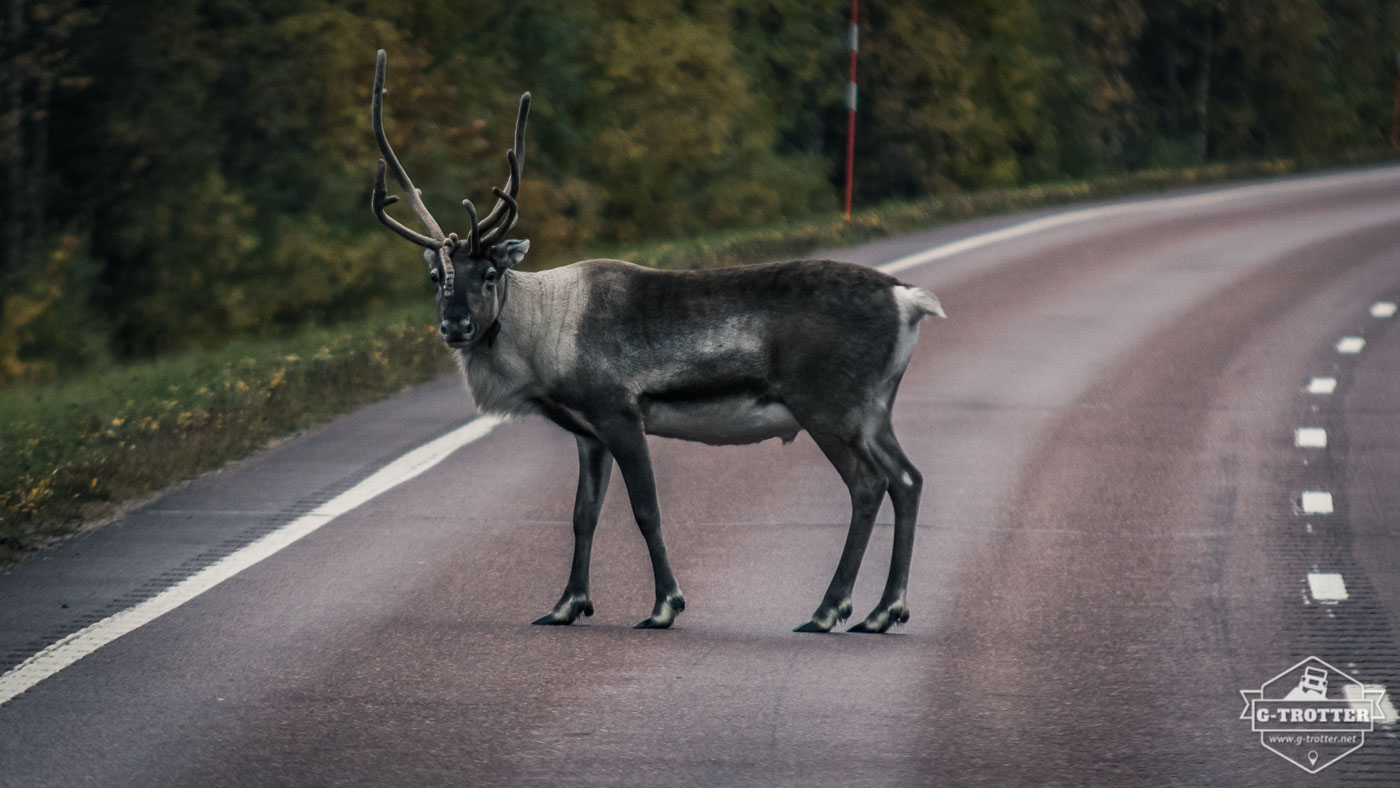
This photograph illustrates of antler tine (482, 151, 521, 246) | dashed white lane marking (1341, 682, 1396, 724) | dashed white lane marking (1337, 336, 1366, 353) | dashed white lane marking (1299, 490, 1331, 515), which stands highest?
antler tine (482, 151, 521, 246)

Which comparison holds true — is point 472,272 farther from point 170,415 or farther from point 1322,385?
point 1322,385

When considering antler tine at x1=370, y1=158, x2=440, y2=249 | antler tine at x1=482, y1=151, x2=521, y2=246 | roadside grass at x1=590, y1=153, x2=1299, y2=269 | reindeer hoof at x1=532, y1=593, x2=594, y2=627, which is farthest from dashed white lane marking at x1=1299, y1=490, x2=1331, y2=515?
roadside grass at x1=590, y1=153, x2=1299, y2=269

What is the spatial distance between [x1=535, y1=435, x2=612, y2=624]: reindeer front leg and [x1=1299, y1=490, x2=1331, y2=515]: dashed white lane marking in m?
4.30

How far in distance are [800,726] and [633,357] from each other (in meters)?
1.98

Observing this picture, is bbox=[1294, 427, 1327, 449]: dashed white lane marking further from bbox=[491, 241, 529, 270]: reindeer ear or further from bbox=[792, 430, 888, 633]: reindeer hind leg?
bbox=[491, 241, 529, 270]: reindeer ear

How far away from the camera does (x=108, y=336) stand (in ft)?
95.8

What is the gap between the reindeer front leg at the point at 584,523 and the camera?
8484 millimetres

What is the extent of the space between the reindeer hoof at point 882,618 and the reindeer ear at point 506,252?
80.7 inches

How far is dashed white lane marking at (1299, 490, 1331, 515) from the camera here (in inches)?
430

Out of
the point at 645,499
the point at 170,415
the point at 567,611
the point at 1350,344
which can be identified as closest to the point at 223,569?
the point at 567,611

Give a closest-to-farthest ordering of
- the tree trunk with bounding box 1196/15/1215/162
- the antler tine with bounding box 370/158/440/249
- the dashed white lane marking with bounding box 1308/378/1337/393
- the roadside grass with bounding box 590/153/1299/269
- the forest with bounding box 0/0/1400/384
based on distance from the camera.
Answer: the antler tine with bounding box 370/158/440/249, the dashed white lane marking with bounding box 1308/378/1337/393, the roadside grass with bounding box 590/153/1299/269, the forest with bounding box 0/0/1400/384, the tree trunk with bounding box 1196/15/1215/162

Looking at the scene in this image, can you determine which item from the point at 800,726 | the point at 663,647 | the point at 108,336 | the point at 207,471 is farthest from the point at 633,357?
the point at 108,336

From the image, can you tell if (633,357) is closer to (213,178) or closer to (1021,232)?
(1021,232)

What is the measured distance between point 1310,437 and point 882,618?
19.3 feet
